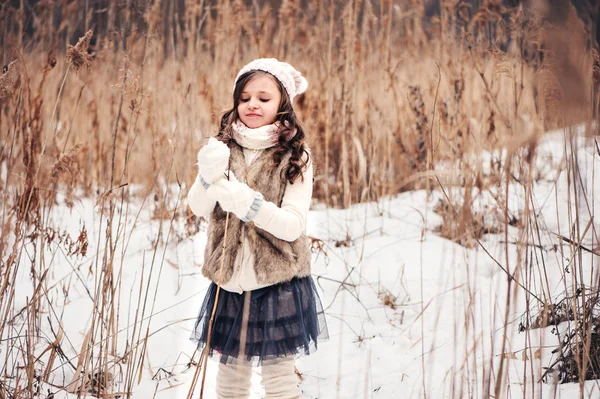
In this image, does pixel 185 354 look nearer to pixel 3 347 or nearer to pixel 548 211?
pixel 3 347

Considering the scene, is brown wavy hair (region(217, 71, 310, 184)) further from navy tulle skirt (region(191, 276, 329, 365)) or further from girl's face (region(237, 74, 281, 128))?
navy tulle skirt (region(191, 276, 329, 365))

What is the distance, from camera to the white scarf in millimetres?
1323

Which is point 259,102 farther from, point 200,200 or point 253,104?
point 200,200

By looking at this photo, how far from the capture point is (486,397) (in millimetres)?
1056

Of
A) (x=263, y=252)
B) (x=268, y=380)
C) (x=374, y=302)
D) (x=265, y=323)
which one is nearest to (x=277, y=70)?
(x=263, y=252)

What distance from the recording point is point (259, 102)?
136cm

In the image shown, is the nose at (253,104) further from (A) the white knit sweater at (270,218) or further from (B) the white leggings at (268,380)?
(B) the white leggings at (268,380)

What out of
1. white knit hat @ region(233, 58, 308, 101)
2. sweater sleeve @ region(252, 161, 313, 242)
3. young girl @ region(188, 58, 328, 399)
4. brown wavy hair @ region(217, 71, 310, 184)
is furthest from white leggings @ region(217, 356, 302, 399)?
white knit hat @ region(233, 58, 308, 101)


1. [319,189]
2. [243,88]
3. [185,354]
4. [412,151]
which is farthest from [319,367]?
[412,151]

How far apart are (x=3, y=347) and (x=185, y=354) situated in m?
0.57

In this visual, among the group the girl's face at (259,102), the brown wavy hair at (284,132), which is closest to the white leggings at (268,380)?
the brown wavy hair at (284,132)

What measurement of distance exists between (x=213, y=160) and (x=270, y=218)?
7.4 inches

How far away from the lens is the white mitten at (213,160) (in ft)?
3.74

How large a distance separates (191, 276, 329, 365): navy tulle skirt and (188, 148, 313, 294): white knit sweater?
47mm
